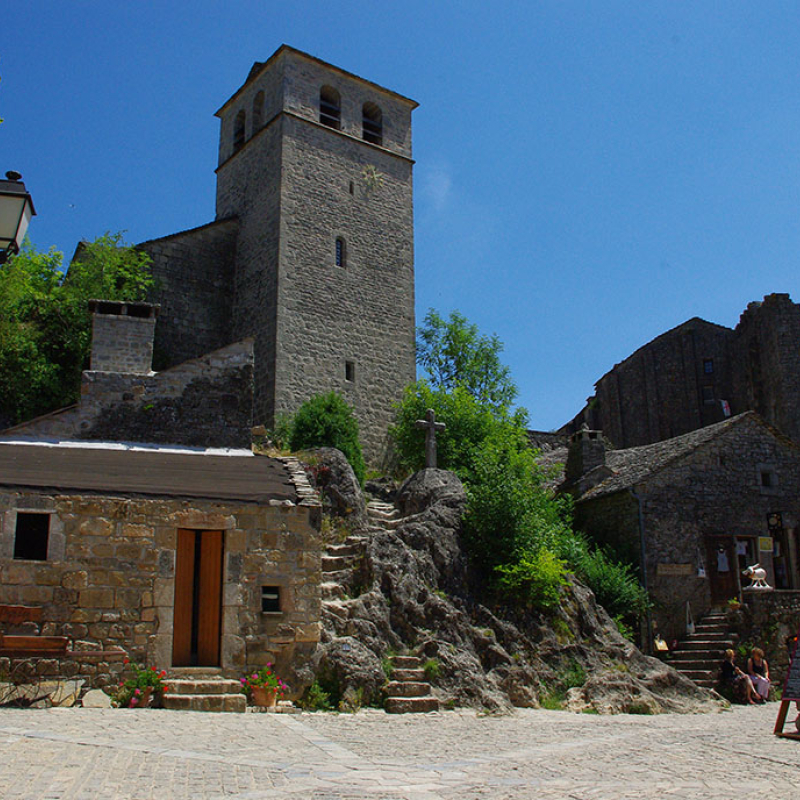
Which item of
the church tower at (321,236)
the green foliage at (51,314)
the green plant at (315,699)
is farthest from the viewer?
the church tower at (321,236)

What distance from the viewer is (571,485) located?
75.3 ft

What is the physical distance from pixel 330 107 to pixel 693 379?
20.2 metres

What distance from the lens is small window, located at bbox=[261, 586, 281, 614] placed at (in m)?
11.8

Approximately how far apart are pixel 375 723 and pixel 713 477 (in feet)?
42.0

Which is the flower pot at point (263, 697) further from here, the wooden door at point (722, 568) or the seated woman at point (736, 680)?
the wooden door at point (722, 568)

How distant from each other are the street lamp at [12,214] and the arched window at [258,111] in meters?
22.9

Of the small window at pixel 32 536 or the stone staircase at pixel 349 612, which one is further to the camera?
the stone staircase at pixel 349 612

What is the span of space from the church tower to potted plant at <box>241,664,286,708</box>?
41.0 ft

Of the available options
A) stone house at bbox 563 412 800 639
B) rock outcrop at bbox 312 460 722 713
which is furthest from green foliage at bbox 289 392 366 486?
stone house at bbox 563 412 800 639

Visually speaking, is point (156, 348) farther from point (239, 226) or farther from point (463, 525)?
point (463, 525)

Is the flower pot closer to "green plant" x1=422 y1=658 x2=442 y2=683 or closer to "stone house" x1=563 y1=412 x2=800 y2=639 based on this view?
"green plant" x1=422 y1=658 x2=442 y2=683

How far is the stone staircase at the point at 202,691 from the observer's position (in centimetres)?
1031

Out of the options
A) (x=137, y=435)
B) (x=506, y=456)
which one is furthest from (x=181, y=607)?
(x=506, y=456)

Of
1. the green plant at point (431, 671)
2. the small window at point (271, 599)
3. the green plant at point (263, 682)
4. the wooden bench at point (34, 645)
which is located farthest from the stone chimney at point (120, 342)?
the green plant at point (431, 671)
